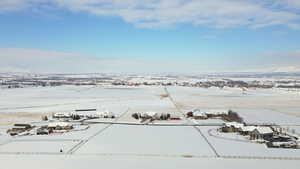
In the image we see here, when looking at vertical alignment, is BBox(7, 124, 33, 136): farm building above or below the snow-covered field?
above

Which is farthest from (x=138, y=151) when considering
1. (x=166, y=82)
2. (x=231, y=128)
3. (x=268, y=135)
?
(x=166, y=82)

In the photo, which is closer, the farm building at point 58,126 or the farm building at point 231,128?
the farm building at point 231,128

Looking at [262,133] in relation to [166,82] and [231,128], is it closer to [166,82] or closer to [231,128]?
[231,128]

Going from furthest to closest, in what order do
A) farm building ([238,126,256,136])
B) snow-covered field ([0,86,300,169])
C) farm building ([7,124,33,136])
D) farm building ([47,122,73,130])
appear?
1. farm building ([47,122,73,130])
2. farm building ([7,124,33,136])
3. farm building ([238,126,256,136])
4. snow-covered field ([0,86,300,169])

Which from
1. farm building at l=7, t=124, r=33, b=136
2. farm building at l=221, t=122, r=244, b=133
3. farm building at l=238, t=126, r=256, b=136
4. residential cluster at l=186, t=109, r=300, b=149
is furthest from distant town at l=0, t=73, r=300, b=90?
farm building at l=7, t=124, r=33, b=136

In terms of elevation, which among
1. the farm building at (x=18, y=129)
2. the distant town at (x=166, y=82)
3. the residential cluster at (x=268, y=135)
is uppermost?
the distant town at (x=166, y=82)

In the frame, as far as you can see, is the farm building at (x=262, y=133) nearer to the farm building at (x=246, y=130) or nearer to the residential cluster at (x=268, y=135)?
the residential cluster at (x=268, y=135)

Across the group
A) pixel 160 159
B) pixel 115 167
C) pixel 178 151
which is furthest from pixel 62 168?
pixel 178 151

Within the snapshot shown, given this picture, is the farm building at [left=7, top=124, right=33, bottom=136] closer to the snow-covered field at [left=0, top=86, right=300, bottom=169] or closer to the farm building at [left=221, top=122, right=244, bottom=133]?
the snow-covered field at [left=0, top=86, right=300, bottom=169]

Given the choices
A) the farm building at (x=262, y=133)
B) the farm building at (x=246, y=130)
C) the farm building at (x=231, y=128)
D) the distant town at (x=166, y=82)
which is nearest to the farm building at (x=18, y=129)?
the farm building at (x=231, y=128)

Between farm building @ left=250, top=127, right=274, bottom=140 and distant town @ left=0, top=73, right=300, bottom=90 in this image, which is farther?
distant town @ left=0, top=73, right=300, bottom=90

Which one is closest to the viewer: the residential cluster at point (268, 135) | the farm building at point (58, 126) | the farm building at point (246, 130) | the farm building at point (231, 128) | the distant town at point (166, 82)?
the residential cluster at point (268, 135)

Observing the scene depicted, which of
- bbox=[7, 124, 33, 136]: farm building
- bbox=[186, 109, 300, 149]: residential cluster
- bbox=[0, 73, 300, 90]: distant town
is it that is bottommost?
bbox=[186, 109, 300, 149]: residential cluster
